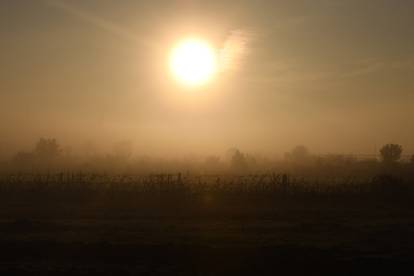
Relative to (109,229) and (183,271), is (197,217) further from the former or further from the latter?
(183,271)

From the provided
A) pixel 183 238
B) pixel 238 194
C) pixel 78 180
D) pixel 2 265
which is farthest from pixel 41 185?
pixel 2 265

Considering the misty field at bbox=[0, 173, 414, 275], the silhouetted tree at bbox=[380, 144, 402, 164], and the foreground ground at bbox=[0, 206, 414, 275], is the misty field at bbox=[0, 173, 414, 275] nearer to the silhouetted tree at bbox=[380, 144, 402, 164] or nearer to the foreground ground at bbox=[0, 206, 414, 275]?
the foreground ground at bbox=[0, 206, 414, 275]

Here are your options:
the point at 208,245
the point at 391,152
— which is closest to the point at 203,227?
the point at 208,245

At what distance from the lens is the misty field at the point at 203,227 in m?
16.2

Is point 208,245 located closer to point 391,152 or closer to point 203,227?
point 203,227

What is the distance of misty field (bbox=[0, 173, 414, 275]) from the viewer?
16.2 meters

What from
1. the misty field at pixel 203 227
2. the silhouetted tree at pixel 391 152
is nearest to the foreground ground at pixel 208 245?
the misty field at pixel 203 227

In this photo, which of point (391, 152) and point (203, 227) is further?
point (391, 152)

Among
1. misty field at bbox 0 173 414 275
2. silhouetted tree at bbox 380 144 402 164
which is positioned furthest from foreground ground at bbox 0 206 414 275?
silhouetted tree at bbox 380 144 402 164

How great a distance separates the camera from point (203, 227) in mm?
23875

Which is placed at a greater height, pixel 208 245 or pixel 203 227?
pixel 203 227

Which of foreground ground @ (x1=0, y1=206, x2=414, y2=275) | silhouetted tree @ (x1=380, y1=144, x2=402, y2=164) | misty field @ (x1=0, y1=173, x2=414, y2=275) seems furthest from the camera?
silhouetted tree @ (x1=380, y1=144, x2=402, y2=164)

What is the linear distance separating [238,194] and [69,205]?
11715mm

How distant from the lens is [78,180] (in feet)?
133
